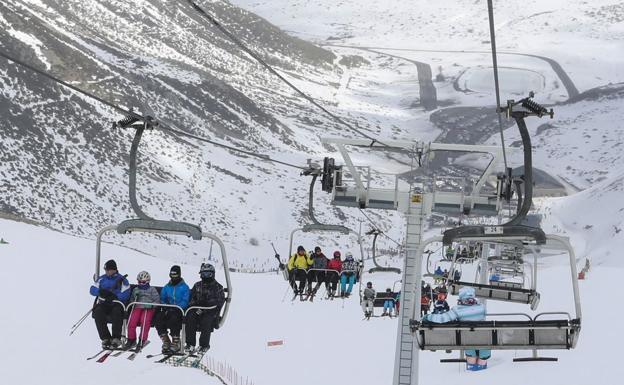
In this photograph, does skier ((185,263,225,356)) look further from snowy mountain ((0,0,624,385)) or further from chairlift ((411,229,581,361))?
snowy mountain ((0,0,624,385))

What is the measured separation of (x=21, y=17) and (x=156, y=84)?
19069 mm

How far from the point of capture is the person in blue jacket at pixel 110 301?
44.8ft

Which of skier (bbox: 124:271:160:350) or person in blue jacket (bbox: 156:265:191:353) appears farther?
person in blue jacket (bbox: 156:265:191:353)

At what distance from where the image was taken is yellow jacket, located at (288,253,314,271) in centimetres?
2400

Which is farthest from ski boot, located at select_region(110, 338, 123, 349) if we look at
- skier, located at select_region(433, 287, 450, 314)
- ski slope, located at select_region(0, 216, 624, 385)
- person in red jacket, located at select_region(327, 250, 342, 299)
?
ski slope, located at select_region(0, 216, 624, 385)

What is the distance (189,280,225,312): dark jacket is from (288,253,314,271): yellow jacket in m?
9.99

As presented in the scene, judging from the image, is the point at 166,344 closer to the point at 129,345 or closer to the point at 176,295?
the point at 129,345

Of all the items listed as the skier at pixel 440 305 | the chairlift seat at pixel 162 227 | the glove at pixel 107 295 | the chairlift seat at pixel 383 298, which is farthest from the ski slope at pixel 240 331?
the chairlift seat at pixel 162 227

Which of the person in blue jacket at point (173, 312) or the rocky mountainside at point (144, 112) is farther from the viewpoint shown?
the rocky mountainside at point (144, 112)

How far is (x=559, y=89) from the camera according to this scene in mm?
155000

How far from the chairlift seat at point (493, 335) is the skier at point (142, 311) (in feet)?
14.4

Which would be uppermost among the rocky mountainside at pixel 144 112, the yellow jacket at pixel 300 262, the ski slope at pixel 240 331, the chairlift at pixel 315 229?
the rocky mountainside at pixel 144 112

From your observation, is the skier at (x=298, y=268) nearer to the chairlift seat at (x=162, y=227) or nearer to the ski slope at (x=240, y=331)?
the ski slope at (x=240, y=331)

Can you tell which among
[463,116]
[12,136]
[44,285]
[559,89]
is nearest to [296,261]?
[44,285]
